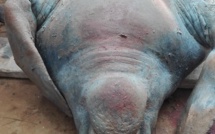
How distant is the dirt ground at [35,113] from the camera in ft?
5.42

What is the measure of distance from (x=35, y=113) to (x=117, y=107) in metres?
0.53

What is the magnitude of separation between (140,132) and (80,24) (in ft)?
1.41

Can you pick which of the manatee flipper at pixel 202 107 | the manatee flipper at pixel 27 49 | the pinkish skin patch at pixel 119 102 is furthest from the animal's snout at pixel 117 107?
the manatee flipper at pixel 27 49

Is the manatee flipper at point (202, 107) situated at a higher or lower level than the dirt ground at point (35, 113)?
higher

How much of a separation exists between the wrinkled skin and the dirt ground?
0.08m

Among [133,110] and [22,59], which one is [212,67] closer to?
[133,110]

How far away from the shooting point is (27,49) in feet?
5.10

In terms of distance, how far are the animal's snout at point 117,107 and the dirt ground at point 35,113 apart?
326 mm

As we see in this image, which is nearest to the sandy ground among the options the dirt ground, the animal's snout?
the dirt ground

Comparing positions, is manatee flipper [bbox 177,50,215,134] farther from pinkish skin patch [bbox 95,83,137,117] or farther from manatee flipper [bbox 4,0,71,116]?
manatee flipper [bbox 4,0,71,116]

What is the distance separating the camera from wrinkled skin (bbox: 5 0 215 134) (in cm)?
133

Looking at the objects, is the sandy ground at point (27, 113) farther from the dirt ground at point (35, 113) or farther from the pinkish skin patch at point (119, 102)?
the pinkish skin patch at point (119, 102)

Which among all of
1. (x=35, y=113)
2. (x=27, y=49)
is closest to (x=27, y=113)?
(x=35, y=113)

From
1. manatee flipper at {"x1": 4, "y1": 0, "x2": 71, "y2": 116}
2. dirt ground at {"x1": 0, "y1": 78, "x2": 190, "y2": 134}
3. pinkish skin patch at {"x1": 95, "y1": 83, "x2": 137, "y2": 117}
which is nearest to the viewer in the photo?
pinkish skin patch at {"x1": 95, "y1": 83, "x2": 137, "y2": 117}
